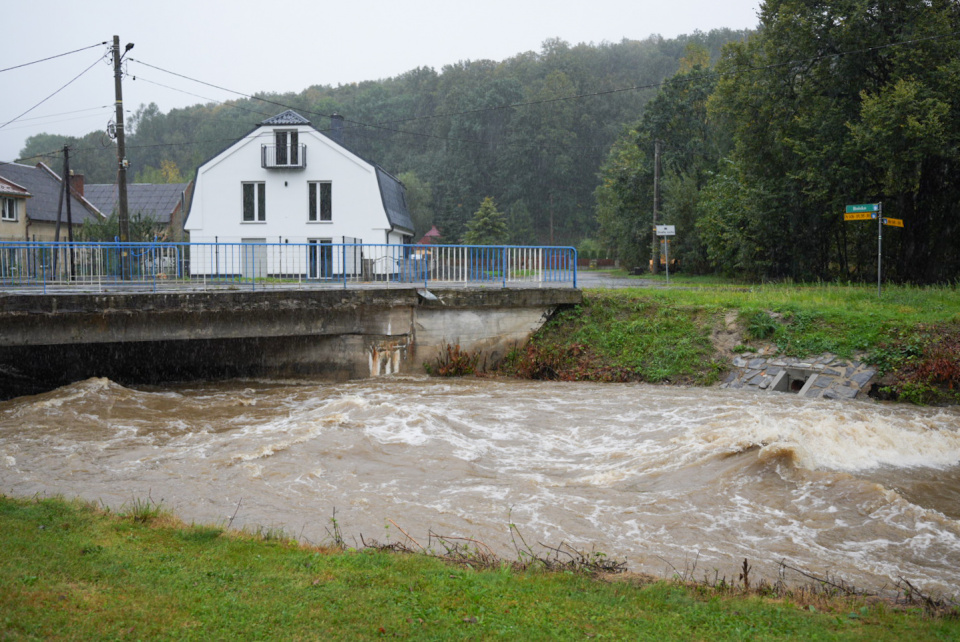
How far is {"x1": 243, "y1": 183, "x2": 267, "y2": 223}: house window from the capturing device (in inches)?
1566

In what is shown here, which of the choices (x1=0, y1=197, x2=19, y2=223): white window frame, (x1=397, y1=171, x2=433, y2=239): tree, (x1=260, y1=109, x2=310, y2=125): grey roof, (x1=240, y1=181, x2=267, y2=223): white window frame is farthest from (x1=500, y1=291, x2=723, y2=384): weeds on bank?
(x1=397, y1=171, x2=433, y2=239): tree

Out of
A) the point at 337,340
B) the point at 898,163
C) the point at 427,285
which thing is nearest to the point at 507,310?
the point at 427,285

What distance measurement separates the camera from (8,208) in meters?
44.0

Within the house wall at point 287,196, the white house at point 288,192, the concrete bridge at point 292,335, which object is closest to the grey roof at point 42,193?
the house wall at point 287,196

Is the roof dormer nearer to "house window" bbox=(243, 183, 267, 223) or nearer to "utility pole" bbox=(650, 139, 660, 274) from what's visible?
"house window" bbox=(243, 183, 267, 223)

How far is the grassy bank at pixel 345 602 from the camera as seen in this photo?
4340 mm

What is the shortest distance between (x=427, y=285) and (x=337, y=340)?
281cm

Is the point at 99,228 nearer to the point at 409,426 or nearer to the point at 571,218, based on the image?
the point at 409,426

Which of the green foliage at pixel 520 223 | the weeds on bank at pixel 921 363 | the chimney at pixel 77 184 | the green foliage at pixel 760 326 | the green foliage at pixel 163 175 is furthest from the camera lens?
the green foliage at pixel 163 175

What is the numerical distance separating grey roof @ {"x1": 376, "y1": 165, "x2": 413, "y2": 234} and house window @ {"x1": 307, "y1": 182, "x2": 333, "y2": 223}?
291cm

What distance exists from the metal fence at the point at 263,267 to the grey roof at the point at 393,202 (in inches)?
742

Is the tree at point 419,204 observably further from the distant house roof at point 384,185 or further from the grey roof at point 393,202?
the distant house roof at point 384,185

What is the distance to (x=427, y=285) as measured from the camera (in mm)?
19844

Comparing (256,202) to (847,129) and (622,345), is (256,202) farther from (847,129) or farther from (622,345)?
(847,129)
